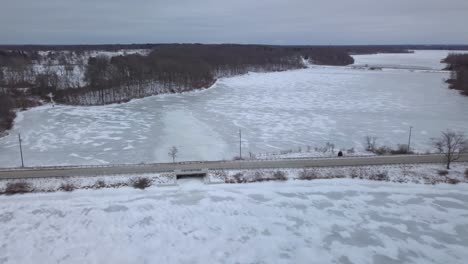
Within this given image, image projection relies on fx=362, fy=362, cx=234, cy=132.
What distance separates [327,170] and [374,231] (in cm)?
623

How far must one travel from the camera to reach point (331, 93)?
51.6m

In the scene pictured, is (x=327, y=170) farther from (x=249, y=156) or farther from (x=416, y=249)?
(x=416, y=249)

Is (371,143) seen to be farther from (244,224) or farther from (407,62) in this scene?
(407,62)

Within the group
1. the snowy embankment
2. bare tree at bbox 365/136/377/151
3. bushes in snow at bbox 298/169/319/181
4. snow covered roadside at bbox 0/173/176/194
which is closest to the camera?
snow covered roadside at bbox 0/173/176/194

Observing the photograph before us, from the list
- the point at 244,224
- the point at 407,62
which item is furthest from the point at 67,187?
the point at 407,62

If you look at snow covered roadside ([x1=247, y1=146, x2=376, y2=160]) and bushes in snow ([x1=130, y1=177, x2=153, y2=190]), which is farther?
snow covered roadside ([x1=247, y1=146, x2=376, y2=160])

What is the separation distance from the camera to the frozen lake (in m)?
25.0

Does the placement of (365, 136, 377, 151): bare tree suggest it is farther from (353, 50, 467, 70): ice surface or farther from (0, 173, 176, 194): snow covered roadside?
(353, 50, 467, 70): ice surface

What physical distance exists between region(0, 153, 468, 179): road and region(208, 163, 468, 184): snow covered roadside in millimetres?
453

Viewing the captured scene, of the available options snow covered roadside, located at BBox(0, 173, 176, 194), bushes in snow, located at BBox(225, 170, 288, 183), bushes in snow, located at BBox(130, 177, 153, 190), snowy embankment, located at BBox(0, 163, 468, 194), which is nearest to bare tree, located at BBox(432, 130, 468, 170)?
snowy embankment, located at BBox(0, 163, 468, 194)

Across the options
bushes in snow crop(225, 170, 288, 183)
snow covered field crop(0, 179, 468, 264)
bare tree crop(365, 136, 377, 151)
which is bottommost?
snow covered field crop(0, 179, 468, 264)

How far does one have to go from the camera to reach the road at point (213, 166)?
20344mm

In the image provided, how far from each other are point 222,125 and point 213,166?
11.0m

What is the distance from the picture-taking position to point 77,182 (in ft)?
64.5
